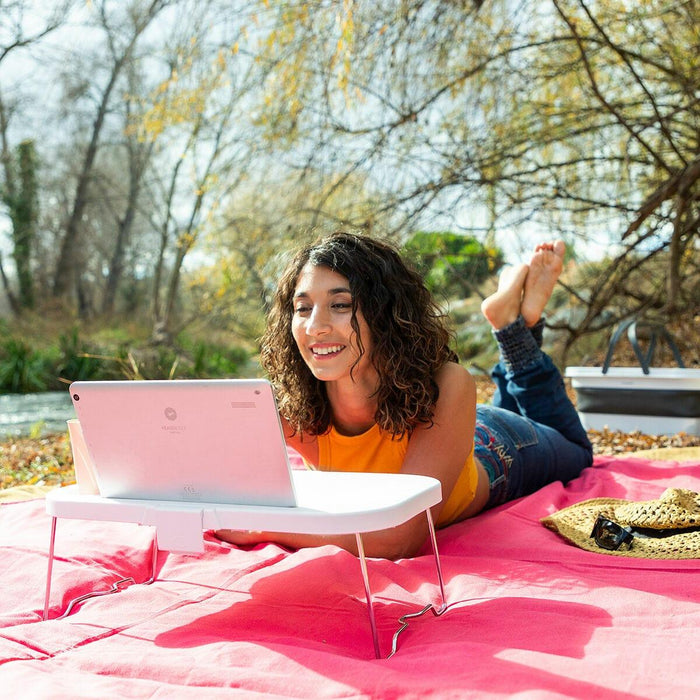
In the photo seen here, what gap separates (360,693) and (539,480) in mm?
1786

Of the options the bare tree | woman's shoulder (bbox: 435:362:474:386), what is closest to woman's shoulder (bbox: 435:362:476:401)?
woman's shoulder (bbox: 435:362:474:386)

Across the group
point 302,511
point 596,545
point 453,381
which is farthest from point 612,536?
point 302,511

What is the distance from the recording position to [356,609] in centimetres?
161

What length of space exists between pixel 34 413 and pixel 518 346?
5979 millimetres

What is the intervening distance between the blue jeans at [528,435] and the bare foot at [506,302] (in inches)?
7.2

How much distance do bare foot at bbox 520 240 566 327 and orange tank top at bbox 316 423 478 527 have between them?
3.18 feet

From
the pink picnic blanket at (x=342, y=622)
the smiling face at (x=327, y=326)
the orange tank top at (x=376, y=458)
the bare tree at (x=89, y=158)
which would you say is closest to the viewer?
the pink picnic blanket at (x=342, y=622)

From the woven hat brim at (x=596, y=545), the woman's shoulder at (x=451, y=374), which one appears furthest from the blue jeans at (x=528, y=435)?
the woman's shoulder at (x=451, y=374)

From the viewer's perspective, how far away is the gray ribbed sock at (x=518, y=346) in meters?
3.09

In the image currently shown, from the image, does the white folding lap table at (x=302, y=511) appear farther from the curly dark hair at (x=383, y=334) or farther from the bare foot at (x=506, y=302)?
the bare foot at (x=506, y=302)

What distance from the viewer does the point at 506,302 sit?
3.12 m

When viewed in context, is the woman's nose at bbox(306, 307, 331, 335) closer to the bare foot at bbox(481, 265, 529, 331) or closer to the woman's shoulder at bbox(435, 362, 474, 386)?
the woman's shoulder at bbox(435, 362, 474, 386)

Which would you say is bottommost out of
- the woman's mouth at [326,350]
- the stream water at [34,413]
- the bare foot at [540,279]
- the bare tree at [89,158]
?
the stream water at [34,413]

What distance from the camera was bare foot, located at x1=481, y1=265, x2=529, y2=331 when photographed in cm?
310
